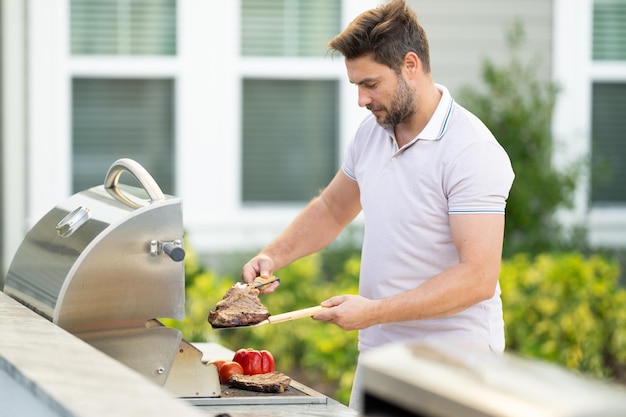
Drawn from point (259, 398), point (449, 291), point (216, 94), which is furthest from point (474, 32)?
point (259, 398)

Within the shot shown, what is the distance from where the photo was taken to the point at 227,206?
8.43 m

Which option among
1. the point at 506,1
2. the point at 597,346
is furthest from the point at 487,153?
the point at 506,1

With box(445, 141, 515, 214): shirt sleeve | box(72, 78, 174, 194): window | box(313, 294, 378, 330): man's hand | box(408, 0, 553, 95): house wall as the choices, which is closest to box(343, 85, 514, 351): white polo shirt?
box(445, 141, 515, 214): shirt sleeve

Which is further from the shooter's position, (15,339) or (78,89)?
(78,89)

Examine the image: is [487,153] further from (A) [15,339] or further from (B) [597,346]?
(B) [597,346]

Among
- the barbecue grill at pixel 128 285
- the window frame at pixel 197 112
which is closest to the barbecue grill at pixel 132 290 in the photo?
the barbecue grill at pixel 128 285

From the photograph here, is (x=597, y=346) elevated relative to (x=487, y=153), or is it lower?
lower

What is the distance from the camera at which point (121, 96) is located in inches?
327

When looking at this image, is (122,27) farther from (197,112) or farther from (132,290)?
(132,290)

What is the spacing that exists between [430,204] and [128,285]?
0.94 metres

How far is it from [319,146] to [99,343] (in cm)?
548

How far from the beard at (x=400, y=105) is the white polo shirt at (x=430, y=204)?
0.08m

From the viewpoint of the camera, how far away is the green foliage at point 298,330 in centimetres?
664

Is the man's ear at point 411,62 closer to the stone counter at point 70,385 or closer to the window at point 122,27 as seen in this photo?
the stone counter at point 70,385
